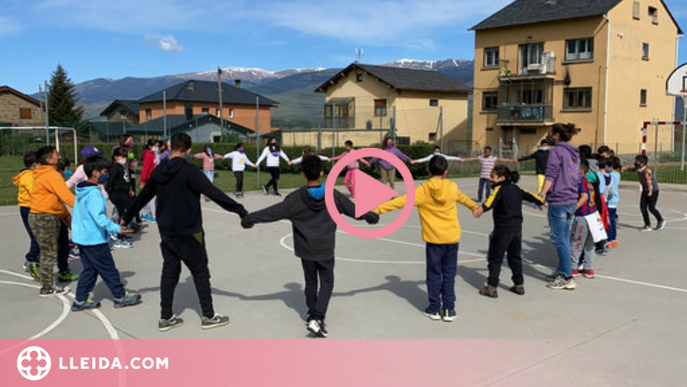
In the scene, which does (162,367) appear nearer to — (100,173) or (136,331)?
(136,331)

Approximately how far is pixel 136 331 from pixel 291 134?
3200cm

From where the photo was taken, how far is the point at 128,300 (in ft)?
21.8

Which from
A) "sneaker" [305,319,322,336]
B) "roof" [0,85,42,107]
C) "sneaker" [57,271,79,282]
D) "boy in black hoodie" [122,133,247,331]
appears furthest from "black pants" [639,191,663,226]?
"roof" [0,85,42,107]

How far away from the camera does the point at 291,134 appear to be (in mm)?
37344

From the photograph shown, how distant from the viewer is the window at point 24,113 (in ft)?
221

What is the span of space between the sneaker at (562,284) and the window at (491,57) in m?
39.4

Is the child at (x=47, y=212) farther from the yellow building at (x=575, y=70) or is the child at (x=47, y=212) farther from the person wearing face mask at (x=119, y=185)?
the yellow building at (x=575, y=70)

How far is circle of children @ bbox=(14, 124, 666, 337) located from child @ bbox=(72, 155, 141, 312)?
0.01 metres

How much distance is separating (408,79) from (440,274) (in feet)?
152

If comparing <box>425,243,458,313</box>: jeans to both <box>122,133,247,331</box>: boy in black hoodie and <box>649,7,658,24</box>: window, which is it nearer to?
<box>122,133,247,331</box>: boy in black hoodie

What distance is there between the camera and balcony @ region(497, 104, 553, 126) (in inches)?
1614

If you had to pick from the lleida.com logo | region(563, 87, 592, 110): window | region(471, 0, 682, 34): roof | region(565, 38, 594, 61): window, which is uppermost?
region(471, 0, 682, 34): roof

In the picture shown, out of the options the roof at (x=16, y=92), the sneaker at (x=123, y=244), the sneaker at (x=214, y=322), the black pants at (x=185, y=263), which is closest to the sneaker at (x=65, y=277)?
the sneaker at (x=123, y=244)

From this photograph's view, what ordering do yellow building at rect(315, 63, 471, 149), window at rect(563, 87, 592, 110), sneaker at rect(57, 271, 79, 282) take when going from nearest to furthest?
1. sneaker at rect(57, 271, 79, 282)
2. window at rect(563, 87, 592, 110)
3. yellow building at rect(315, 63, 471, 149)
